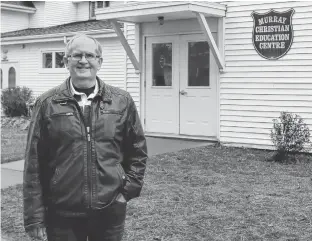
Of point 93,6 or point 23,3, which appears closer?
point 93,6

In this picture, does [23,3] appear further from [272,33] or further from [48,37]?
[272,33]

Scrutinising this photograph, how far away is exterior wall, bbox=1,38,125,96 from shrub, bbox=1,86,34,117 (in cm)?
82

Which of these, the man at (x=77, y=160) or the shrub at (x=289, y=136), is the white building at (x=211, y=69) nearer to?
the shrub at (x=289, y=136)

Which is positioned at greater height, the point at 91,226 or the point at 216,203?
the point at 91,226

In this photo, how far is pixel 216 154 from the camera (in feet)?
34.9

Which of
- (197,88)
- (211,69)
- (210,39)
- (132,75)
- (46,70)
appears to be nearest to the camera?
(210,39)

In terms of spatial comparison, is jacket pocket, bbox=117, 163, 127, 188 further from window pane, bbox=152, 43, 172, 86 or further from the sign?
window pane, bbox=152, 43, 172, 86

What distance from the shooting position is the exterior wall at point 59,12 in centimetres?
2347

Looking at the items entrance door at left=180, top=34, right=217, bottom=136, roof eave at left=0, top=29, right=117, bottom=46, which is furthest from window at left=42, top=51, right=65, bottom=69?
entrance door at left=180, top=34, right=217, bottom=136

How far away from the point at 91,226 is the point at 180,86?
9.59 metres

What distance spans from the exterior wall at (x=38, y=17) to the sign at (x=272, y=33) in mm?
15809

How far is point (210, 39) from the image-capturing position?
1109 cm

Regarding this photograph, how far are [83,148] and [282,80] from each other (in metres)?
8.58

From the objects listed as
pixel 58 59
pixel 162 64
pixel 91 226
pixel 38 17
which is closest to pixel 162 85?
pixel 162 64
